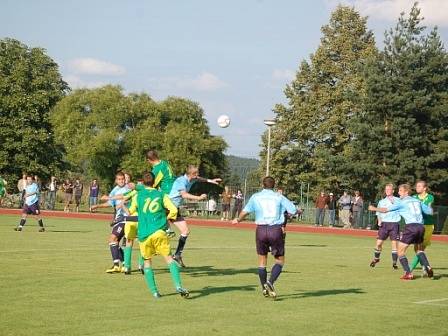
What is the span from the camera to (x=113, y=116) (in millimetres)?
75438

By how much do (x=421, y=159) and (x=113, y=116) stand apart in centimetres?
3383

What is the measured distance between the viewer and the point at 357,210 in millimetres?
46156

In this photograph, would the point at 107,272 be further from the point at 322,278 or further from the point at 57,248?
the point at 57,248

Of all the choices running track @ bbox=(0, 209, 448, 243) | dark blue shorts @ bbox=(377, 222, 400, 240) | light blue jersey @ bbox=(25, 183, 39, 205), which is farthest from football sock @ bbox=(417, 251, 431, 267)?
running track @ bbox=(0, 209, 448, 243)

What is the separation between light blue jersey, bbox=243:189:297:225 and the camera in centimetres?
1312

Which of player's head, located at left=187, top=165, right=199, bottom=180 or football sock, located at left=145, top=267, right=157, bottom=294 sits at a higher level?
player's head, located at left=187, top=165, right=199, bottom=180

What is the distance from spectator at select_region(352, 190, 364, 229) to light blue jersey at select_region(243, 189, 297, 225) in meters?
33.1

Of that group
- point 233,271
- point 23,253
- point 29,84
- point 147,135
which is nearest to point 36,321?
point 233,271

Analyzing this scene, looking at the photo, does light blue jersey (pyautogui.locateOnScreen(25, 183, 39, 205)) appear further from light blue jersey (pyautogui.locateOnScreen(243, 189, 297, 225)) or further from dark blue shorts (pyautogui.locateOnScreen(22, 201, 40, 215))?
light blue jersey (pyautogui.locateOnScreen(243, 189, 297, 225))

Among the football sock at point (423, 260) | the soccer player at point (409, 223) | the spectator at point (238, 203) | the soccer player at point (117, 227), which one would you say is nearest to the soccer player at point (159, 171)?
the soccer player at point (117, 227)

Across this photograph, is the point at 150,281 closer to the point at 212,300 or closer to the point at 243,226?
the point at 212,300

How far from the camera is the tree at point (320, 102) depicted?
63.1m

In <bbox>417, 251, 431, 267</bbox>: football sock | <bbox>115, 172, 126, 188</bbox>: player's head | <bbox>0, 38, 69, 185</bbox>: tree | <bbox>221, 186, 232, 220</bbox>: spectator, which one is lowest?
<bbox>417, 251, 431, 267</bbox>: football sock

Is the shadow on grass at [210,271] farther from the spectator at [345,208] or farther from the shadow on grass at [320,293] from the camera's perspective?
the spectator at [345,208]
